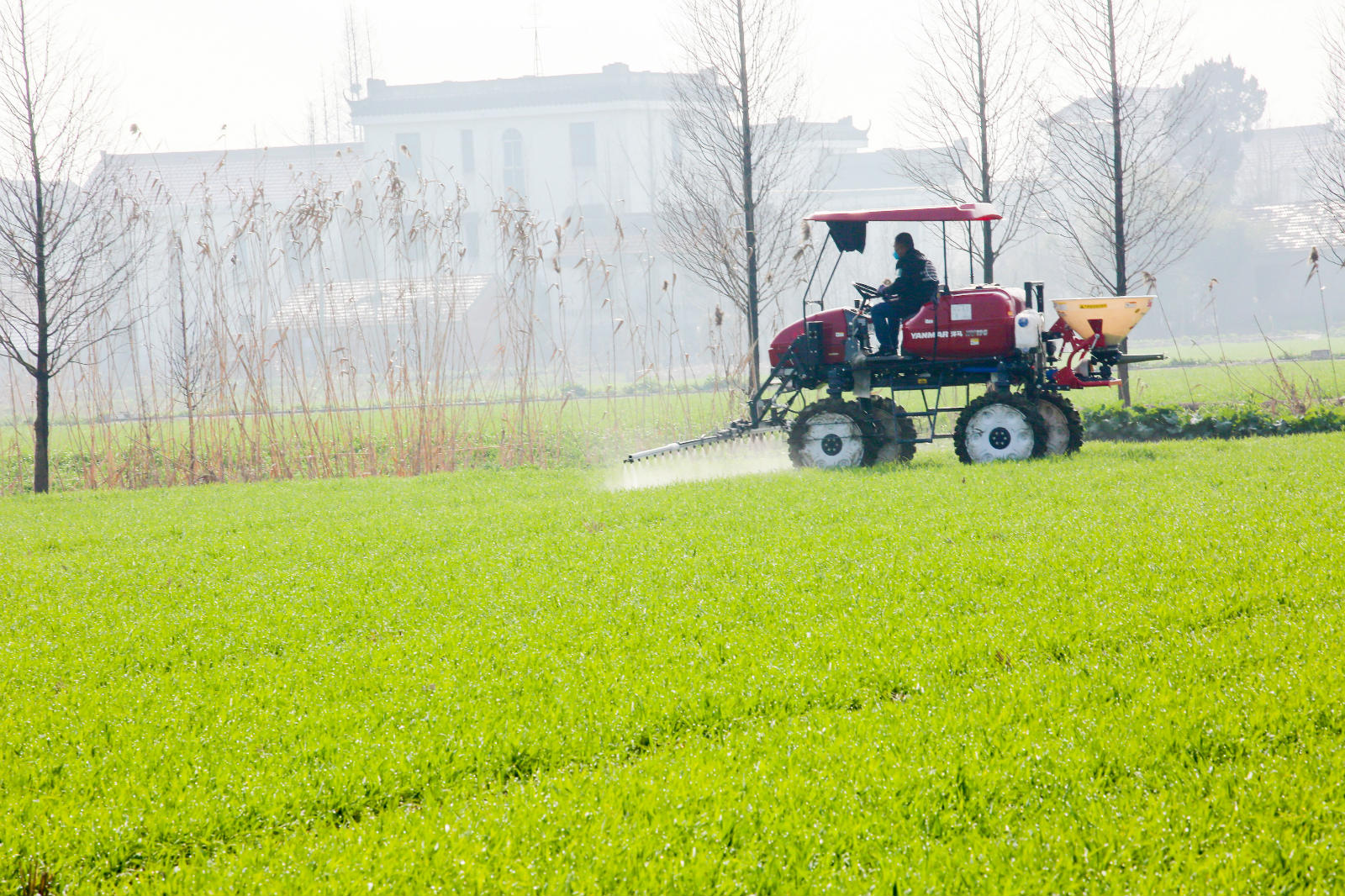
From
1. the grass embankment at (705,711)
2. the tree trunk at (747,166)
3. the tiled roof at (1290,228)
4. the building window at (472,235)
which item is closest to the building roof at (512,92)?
the building window at (472,235)

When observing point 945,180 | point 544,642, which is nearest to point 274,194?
point 945,180

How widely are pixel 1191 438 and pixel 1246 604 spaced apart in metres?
8.98

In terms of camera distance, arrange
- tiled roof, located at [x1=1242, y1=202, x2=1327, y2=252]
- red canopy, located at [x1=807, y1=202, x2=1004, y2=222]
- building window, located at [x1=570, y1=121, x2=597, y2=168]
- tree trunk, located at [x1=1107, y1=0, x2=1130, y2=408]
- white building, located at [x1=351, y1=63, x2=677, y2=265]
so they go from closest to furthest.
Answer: red canopy, located at [x1=807, y1=202, x2=1004, y2=222], tree trunk, located at [x1=1107, y1=0, x2=1130, y2=408], tiled roof, located at [x1=1242, y1=202, x2=1327, y2=252], white building, located at [x1=351, y1=63, x2=677, y2=265], building window, located at [x1=570, y1=121, x2=597, y2=168]

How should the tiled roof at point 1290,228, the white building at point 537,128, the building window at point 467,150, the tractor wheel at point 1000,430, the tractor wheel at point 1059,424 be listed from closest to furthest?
1. the tractor wheel at point 1000,430
2. the tractor wheel at point 1059,424
3. the tiled roof at point 1290,228
4. the white building at point 537,128
5. the building window at point 467,150

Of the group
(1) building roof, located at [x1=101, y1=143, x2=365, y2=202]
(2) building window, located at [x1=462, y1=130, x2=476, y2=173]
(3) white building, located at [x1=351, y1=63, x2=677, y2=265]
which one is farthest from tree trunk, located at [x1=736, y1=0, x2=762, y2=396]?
(2) building window, located at [x1=462, y1=130, x2=476, y2=173]

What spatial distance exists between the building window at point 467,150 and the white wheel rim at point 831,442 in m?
49.2

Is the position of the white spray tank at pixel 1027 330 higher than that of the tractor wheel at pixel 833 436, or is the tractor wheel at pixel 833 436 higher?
the white spray tank at pixel 1027 330

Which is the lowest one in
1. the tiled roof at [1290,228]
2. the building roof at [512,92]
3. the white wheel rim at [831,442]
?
the white wheel rim at [831,442]

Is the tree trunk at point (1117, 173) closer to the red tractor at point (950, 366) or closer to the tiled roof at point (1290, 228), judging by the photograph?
the red tractor at point (950, 366)

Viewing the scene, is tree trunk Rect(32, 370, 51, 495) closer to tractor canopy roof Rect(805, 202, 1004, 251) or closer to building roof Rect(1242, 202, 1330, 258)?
tractor canopy roof Rect(805, 202, 1004, 251)

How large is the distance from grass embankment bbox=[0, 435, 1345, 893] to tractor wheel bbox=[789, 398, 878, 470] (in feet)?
13.2

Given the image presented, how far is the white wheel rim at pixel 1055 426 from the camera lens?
10969 mm

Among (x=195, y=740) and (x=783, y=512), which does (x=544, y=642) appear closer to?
(x=195, y=740)

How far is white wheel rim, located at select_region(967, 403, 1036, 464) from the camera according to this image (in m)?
10.8
